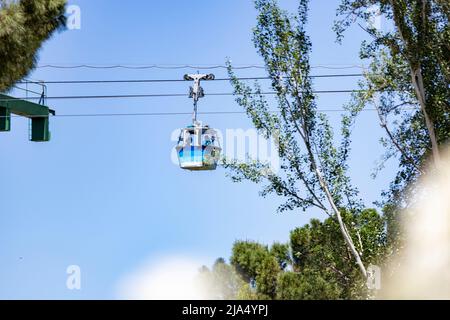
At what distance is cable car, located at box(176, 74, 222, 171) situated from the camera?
12.7m

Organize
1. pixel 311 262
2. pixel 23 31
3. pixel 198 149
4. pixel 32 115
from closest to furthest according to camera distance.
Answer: pixel 23 31
pixel 198 149
pixel 32 115
pixel 311 262

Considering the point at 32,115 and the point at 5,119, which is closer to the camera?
the point at 5,119

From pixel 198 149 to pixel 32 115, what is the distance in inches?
147

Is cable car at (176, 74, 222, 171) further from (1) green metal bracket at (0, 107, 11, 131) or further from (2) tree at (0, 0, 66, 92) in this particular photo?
(1) green metal bracket at (0, 107, 11, 131)

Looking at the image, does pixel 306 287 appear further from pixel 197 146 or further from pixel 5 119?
pixel 5 119

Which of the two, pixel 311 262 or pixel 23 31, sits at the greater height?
pixel 23 31

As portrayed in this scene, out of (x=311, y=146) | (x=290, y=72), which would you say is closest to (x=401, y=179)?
(x=311, y=146)

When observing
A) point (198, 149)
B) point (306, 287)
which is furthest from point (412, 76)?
point (306, 287)

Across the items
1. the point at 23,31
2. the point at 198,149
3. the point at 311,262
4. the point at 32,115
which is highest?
the point at 23,31

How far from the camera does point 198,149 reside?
41.7ft

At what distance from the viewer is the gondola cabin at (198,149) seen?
12719mm
